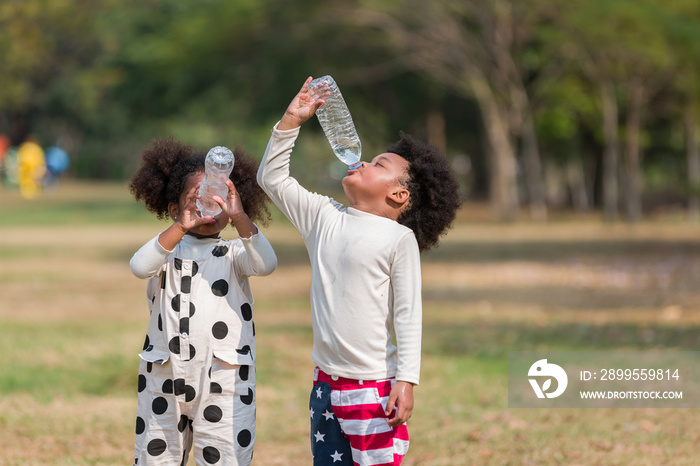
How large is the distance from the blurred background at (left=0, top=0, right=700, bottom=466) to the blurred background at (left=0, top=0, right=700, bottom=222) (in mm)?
86

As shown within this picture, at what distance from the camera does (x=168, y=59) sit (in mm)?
24641

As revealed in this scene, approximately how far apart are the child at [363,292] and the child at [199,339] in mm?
226

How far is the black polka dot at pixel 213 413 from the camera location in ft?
11.3

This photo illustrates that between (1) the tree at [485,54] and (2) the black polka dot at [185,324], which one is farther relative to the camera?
(1) the tree at [485,54]

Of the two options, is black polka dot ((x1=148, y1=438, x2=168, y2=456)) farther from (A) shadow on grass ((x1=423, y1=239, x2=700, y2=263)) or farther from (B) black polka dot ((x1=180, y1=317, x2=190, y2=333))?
(A) shadow on grass ((x1=423, y1=239, x2=700, y2=263))

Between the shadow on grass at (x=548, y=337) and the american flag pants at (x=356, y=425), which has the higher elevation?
the shadow on grass at (x=548, y=337)

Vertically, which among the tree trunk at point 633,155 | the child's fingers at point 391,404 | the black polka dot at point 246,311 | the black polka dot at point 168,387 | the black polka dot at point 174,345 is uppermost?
the tree trunk at point 633,155

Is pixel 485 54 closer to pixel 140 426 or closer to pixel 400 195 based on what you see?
pixel 400 195

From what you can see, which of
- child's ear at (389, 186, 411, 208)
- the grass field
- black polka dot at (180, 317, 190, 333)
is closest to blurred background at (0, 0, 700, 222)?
the grass field

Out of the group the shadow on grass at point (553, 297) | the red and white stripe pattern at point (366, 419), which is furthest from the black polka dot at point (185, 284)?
the shadow on grass at point (553, 297)

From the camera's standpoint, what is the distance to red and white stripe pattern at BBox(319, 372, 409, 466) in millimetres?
3244

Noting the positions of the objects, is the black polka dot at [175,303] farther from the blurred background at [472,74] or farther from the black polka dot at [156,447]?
the blurred background at [472,74]

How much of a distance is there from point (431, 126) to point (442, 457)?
96.9 ft

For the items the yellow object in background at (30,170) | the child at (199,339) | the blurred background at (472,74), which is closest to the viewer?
the child at (199,339)
